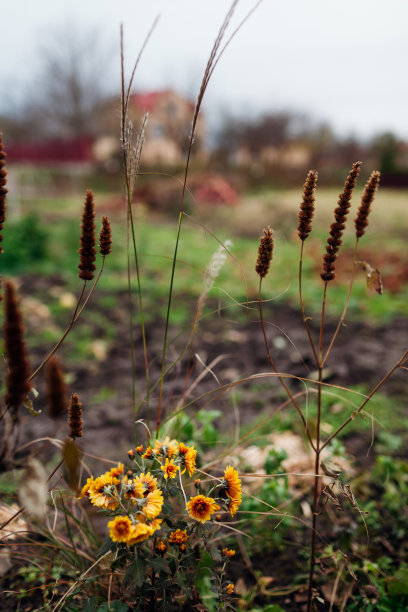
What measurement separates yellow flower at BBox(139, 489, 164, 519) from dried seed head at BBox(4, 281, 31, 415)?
435mm

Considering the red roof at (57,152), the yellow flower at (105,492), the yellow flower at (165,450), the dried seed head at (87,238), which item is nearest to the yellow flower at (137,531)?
the yellow flower at (105,492)

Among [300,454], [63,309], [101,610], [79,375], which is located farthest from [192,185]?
[101,610]

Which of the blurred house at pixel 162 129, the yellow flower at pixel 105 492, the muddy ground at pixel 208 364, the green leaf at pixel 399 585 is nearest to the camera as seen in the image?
the yellow flower at pixel 105 492

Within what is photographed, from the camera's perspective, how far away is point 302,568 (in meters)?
1.63

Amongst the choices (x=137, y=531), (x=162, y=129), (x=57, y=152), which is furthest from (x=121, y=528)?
(x=162, y=129)

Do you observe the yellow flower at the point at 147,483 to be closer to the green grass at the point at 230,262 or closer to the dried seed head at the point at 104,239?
the dried seed head at the point at 104,239

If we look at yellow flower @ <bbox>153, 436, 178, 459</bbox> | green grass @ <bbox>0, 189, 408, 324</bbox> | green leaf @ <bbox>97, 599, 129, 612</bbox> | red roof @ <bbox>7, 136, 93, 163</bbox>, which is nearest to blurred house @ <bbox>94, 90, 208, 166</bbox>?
red roof @ <bbox>7, 136, 93, 163</bbox>

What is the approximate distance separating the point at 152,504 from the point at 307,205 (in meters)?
0.90

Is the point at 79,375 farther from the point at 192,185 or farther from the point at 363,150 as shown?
the point at 363,150

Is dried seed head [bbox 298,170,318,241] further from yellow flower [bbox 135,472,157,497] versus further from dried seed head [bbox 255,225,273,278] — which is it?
yellow flower [bbox 135,472,157,497]

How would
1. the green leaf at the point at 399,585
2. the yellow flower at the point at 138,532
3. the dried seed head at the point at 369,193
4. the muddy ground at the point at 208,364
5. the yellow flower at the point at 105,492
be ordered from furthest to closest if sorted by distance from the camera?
the muddy ground at the point at 208,364
the green leaf at the point at 399,585
the dried seed head at the point at 369,193
the yellow flower at the point at 105,492
the yellow flower at the point at 138,532

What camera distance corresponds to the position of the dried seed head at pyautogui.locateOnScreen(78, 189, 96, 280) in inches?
38.8

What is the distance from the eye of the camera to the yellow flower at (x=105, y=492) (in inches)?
39.0

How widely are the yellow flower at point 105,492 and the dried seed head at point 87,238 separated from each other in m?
0.55
